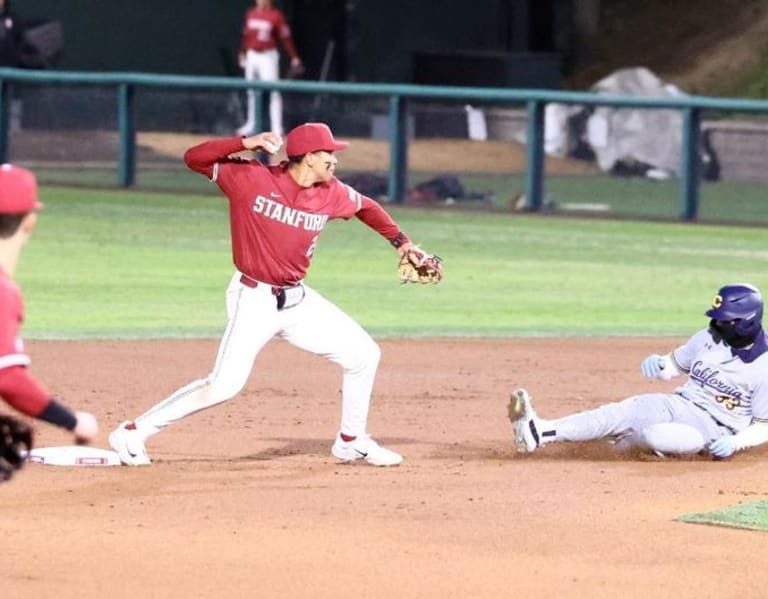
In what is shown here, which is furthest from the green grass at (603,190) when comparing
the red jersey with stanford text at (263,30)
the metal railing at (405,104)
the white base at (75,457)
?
the white base at (75,457)

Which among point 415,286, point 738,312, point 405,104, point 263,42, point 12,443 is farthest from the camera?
point 263,42

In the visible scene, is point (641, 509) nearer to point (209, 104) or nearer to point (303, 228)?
point (303, 228)

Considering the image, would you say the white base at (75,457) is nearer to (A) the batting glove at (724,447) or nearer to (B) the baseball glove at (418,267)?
(B) the baseball glove at (418,267)

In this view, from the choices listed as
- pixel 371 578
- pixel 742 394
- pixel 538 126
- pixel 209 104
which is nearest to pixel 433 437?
pixel 742 394

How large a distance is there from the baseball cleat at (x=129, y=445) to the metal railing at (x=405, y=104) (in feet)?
43.4

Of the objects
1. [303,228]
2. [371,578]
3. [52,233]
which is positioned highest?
[303,228]

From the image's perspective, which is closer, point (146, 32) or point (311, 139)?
point (311, 139)

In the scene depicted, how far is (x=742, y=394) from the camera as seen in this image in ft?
31.3

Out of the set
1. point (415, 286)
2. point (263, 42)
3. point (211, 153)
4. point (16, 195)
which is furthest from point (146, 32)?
point (16, 195)

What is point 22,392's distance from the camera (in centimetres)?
590

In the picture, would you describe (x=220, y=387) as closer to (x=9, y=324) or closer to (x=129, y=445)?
(x=129, y=445)

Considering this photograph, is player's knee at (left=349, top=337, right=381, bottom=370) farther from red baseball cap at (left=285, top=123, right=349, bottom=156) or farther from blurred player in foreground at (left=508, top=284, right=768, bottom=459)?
red baseball cap at (left=285, top=123, right=349, bottom=156)

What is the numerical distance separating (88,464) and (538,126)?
546 inches

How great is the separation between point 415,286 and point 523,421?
8293 mm
